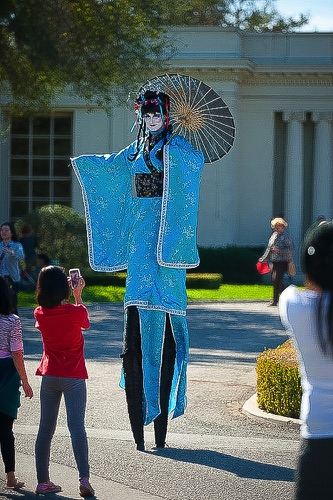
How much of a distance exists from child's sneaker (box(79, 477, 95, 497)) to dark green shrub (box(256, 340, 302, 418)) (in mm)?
2853

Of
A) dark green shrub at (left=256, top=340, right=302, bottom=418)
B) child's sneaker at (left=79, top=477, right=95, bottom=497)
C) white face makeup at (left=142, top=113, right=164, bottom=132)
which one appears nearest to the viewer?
child's sneaker at (left=79, top=477, right=95, bottom=497)

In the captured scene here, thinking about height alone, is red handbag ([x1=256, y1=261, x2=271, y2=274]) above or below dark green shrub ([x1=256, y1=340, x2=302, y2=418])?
above

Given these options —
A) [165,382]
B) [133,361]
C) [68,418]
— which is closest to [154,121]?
[133,361]

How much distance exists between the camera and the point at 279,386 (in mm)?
9141

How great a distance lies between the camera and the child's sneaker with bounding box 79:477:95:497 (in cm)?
638

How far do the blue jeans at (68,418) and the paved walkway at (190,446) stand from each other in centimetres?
17

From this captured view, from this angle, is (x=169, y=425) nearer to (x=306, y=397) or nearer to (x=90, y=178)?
(x=90, y=178)

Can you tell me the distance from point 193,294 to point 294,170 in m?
12.7

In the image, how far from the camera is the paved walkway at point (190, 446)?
21.8 ft

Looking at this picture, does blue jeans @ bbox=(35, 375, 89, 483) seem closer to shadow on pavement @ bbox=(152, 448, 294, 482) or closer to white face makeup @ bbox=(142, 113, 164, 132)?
shadow on pavement @ bbox=(152, 448, 294, 482)

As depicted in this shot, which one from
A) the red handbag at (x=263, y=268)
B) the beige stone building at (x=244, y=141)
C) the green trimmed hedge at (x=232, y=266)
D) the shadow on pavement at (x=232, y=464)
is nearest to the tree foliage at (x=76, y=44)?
the red handbag at (x=263, y=268)

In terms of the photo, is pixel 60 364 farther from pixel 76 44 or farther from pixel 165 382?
pixel 76 44

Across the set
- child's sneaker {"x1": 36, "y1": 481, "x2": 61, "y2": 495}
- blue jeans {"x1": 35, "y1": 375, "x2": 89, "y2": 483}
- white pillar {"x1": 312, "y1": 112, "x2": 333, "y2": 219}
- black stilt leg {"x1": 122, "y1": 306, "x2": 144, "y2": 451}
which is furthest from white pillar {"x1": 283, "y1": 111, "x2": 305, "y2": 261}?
child's sneaker {"x1": 36, "y1": 481, "x2": 61, "y2": 495}

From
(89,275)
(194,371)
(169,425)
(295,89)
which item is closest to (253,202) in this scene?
(295,89)
